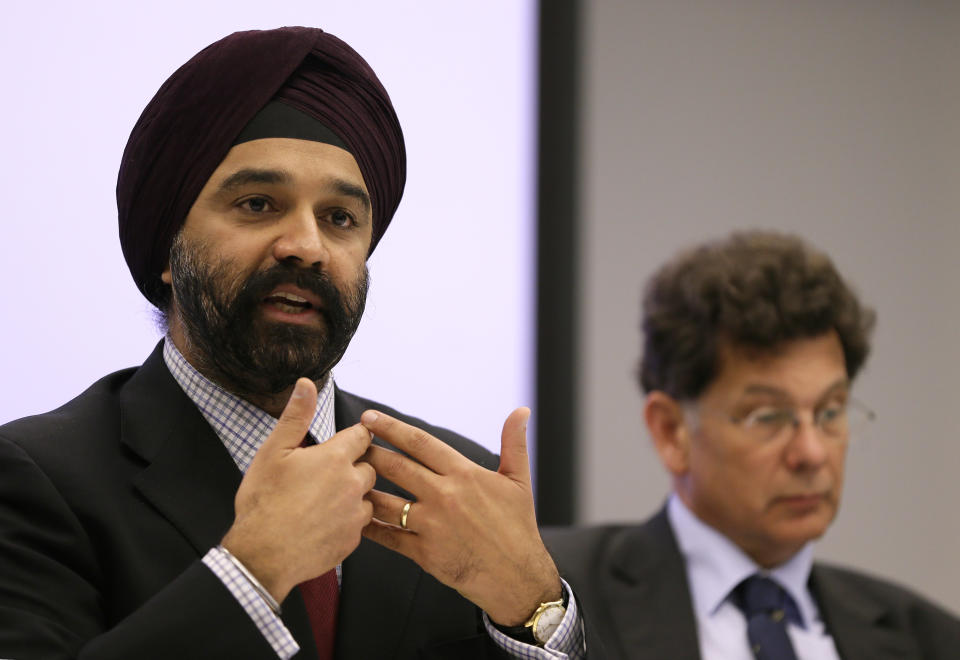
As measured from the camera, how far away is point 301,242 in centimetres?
100

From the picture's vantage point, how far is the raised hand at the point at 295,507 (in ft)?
3.06

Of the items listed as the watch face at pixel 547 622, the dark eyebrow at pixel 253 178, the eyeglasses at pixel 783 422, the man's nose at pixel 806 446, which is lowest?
the watch face at pixel 547 622

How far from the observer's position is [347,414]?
3.88 feet

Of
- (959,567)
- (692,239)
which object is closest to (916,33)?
(692,239)

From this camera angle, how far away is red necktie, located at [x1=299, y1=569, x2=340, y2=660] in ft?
3.43

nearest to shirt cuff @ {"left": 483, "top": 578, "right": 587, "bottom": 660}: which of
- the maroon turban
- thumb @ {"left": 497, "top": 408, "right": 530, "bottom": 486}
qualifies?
thumb @ {"left": 497, "top": 408, "right": 530, "bottom": 486}

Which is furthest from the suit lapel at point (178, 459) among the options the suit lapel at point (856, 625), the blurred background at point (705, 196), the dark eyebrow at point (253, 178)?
the suit lapel at point (856, 625)

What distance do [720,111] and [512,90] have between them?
116 centimetres

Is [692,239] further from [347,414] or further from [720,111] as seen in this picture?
[347,414]

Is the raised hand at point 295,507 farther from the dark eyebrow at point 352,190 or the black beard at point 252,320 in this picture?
the dark eyebrow at point 352,190

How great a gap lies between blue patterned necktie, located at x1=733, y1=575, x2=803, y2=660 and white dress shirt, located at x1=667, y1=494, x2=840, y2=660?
0.01 m

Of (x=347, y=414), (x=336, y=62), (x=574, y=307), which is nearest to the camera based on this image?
(x=336, y=62)

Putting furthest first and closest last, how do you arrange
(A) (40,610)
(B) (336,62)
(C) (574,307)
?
(C) (574,307) → (B) (336,62) → (A) (40,610)

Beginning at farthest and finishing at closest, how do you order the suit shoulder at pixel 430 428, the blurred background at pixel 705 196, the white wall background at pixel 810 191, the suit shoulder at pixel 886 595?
1. the white wall background at pixel 810 191
2. the blurred background at pixel 705 196
3. the suit shoulder at pixel 886 595
4. the suit shoulder at pixel 430 428
